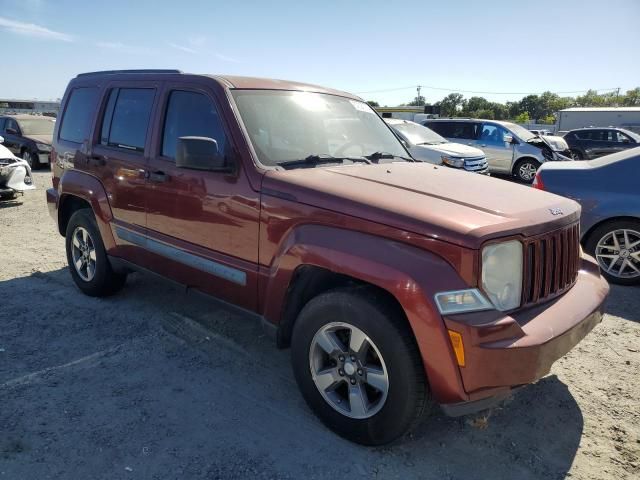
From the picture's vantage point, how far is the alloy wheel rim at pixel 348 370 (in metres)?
2.70

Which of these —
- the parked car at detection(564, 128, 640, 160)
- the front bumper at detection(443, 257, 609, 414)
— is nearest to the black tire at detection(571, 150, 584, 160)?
the parked car at detection(564, 128, 640, 160)

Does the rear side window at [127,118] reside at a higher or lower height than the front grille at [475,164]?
higher

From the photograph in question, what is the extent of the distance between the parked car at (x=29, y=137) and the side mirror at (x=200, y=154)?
14059 mm

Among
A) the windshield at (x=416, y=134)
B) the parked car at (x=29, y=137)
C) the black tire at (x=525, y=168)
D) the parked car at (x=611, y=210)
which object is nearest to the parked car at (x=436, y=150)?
the windshield at (x=416, y=134)

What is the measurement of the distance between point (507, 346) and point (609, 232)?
4.00 metres

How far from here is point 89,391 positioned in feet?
10.9

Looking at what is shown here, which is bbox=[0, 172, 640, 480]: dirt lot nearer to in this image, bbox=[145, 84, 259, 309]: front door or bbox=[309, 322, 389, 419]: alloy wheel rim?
bbox=[309, 322, 389, 419]: alloy wheel rim

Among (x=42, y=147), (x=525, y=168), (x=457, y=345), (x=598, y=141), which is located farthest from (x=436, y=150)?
(x=598, y=141)

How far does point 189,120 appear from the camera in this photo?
12.3 feet

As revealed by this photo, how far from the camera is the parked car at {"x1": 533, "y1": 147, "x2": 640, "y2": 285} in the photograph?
17.9 feet

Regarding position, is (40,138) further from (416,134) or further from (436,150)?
(436,150)

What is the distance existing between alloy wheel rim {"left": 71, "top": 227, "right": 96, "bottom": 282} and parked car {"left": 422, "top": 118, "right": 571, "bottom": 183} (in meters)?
11.9

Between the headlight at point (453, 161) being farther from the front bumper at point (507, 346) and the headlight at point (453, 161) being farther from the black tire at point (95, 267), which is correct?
the front bumper at point (507, 346)

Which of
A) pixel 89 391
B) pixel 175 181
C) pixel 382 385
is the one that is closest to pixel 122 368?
pixel 89 391
